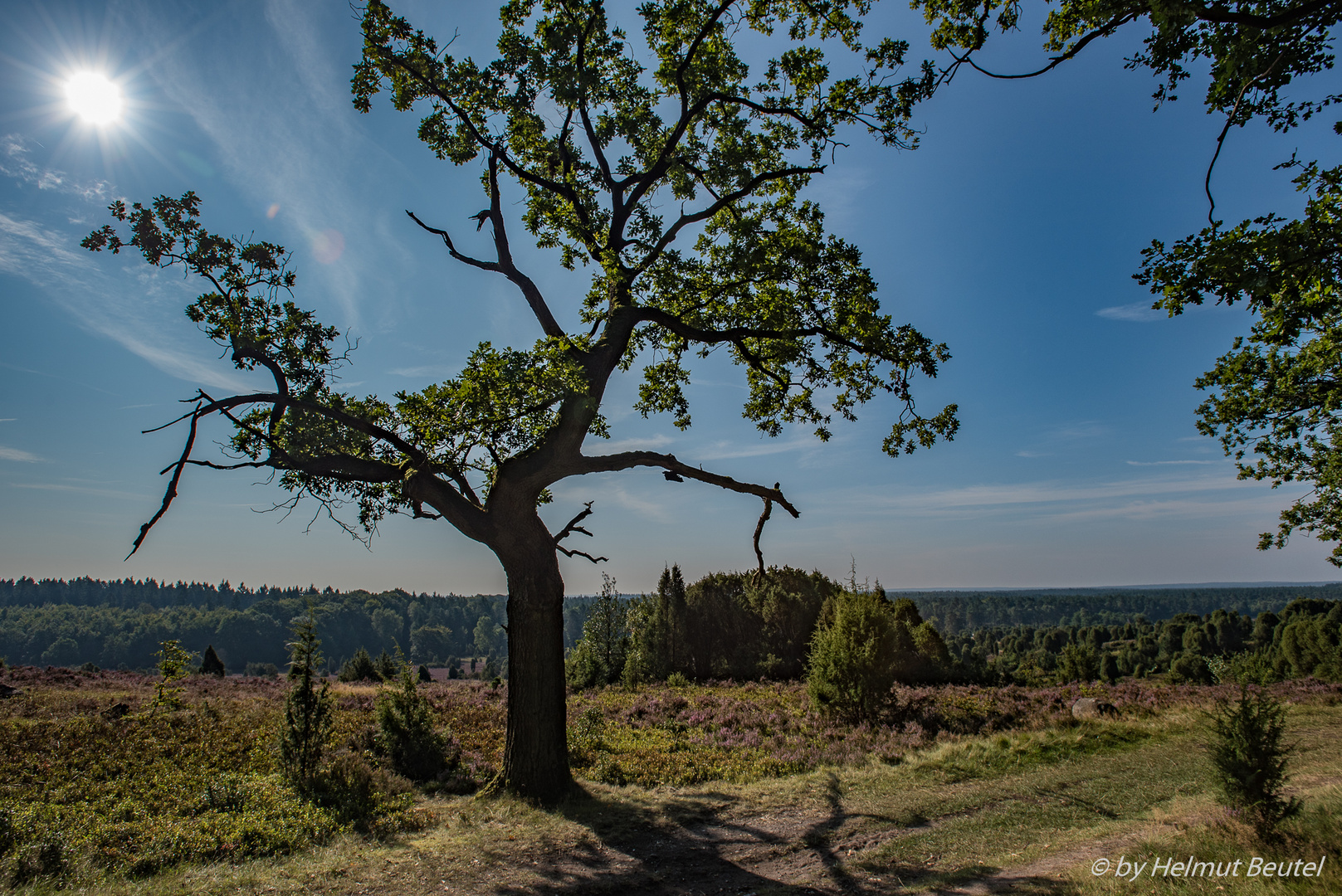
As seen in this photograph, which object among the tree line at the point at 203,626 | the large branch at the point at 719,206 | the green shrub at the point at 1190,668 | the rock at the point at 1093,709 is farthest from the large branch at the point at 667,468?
the tree line at the point at 203,626

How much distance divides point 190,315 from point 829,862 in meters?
13.0

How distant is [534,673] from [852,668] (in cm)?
1075

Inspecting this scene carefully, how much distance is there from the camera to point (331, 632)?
15450 centimetres

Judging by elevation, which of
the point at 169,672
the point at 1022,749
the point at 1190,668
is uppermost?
the point at 169,672

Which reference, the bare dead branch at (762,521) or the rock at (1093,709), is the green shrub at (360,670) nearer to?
the bare dead branch at (762,521)

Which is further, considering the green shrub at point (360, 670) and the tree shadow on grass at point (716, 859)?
the green shrub at point (360, 670)

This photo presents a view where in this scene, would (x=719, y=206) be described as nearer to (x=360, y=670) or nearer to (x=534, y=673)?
(x=534, y=673)

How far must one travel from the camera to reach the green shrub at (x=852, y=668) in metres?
17.2

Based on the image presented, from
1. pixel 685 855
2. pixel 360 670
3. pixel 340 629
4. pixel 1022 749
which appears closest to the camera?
pixel 685 855

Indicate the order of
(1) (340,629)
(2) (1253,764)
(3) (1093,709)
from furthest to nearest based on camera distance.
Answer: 1. (1) (340,629)
2. (3) (1093,709)
3. (2) (1253,764)

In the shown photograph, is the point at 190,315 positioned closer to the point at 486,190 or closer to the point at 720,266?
the point at 486,190

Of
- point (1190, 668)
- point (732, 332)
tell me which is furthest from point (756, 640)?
point (1190, 668)

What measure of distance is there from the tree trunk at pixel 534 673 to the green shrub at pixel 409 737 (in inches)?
123

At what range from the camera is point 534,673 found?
409 inches
